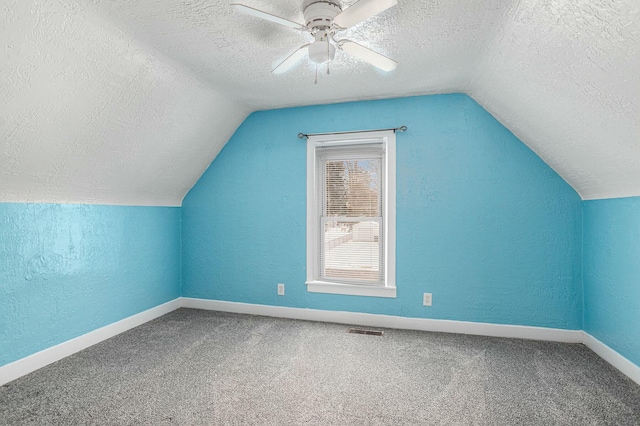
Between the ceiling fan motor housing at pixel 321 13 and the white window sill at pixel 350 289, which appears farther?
the white window sill at pixel 350 289

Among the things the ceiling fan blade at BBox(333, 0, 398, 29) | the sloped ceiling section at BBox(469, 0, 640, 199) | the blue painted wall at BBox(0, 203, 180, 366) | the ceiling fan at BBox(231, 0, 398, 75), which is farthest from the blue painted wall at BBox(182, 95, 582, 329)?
the ceiling fan blade at BBox(333, 0, 398, 29)

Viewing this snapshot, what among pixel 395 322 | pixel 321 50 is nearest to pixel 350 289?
pixel 395 322

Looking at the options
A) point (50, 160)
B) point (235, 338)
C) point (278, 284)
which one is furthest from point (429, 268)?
point (50, 160)

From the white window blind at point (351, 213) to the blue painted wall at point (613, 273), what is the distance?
1.71 meters

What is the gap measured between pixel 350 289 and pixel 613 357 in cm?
207

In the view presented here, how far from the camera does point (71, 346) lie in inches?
109

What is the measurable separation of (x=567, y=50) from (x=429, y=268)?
2052mm

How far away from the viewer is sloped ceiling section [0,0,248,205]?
181 cm

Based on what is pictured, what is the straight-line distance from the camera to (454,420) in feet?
6.29

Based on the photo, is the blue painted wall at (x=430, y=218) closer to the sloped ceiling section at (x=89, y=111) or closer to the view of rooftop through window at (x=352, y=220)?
the view of rooftop through window at (x=352, y=220)

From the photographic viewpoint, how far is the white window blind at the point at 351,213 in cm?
356

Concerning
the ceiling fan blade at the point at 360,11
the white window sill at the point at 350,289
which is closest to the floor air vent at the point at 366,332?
the white window sill at the point at 350,289

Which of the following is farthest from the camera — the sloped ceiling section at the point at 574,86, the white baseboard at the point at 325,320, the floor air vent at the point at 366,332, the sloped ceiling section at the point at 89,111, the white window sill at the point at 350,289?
the white window sill at the point at 350,289

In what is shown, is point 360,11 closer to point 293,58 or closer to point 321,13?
point 321,13
